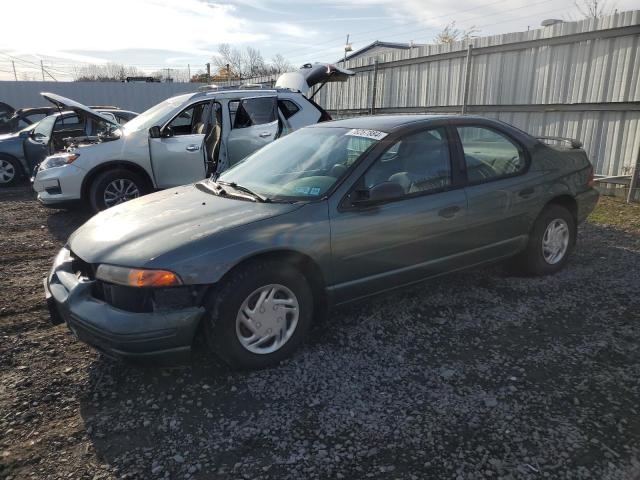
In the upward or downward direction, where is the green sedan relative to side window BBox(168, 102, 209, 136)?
downward

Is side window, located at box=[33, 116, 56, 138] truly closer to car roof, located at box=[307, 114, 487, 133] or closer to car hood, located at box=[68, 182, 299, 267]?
car hood, located at box=[68, 182, 299, 267]

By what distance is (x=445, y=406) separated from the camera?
8.75ft

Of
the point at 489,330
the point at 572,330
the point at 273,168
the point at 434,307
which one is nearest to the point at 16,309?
the point at 273,168

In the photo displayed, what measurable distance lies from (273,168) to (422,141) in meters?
1.20

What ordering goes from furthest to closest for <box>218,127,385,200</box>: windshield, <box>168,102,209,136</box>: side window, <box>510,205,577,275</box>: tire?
<box>168,102,209,136</box>: side window → <box>510,205,577,275</box>: tire → <box>218,127,385,200</box>: windshield

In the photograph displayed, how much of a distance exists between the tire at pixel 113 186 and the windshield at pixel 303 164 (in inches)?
129

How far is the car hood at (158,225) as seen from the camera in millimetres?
2811

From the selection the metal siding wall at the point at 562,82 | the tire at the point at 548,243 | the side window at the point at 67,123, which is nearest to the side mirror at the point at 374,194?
the tire at the point at 548,243

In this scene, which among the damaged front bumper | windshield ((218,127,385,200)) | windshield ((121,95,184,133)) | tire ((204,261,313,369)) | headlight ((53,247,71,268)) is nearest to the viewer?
the damaged front bumper

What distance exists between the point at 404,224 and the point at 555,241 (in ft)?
6.58

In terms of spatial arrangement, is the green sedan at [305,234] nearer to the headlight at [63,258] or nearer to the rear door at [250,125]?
the headlight at [63,258]

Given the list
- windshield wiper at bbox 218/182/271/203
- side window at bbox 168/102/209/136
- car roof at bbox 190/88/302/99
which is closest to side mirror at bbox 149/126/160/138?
side window at bbox 168/102/209/136

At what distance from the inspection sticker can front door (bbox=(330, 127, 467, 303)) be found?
120 mm

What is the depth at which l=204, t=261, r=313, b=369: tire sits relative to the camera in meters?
2.78
